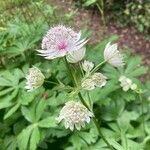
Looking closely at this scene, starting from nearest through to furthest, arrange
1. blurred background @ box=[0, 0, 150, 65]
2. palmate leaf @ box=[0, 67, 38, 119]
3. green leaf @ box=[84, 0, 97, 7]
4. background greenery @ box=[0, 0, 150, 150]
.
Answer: background greenery @ box=[0, 0, 150, 150]
palmate leaf @ box=[0, 67, 38, 119]
blurred background @ box=[0, 0, 150, 65]
green leaf @ box=[84, 0, 97, 7]

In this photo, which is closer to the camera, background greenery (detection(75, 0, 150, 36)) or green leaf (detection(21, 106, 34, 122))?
green leaf (detection(21, 106, 34, 122))

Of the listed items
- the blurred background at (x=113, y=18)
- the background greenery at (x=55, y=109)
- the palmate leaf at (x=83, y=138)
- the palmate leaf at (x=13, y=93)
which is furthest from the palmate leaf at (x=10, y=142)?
the blurred background at (x=113, y=18)

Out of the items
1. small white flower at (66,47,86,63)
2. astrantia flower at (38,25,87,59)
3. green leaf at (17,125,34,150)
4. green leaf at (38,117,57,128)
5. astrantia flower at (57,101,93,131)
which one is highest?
astrantia flower at (38,25,87,59)

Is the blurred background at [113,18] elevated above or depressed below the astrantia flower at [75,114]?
below

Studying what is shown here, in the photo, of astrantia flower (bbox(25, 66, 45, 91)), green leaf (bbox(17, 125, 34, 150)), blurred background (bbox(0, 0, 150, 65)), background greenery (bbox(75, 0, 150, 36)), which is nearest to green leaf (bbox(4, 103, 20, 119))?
green leaf (bbox(17, 125, 34, 150))

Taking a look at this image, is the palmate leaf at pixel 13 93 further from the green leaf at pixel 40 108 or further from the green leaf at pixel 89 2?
the green leaf at pixel 89 2

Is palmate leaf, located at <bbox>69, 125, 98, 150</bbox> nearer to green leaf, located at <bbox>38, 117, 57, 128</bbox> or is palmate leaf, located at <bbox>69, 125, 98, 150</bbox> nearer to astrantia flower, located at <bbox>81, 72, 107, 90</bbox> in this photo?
green leaf, located at <bbox>38, 117, 57, 128</bbox>
